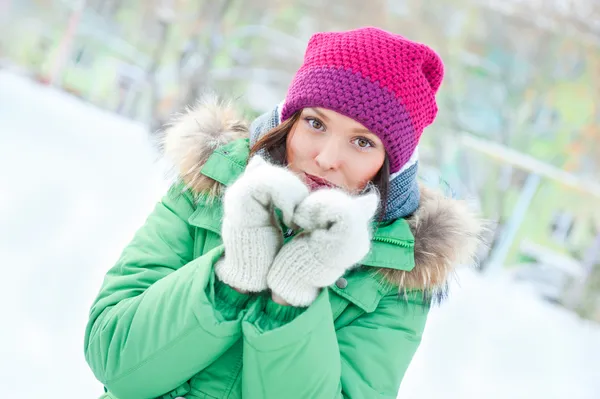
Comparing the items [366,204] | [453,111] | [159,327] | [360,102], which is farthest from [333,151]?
[453,111]

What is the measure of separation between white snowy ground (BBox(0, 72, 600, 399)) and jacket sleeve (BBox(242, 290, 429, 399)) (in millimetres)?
1209

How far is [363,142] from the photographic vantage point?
1103mm

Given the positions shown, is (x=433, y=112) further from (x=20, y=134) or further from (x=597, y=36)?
(x=597, y=36)

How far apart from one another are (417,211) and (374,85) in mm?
343

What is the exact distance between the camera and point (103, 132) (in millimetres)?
3613

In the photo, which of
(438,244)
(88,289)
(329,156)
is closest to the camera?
(329,156)

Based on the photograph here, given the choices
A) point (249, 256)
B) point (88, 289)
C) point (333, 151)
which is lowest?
point (88, 289)

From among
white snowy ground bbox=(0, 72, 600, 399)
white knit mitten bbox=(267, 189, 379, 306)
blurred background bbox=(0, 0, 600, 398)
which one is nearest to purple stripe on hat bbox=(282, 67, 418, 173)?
white knit mitten bbox=(267, 189, 379, 306)

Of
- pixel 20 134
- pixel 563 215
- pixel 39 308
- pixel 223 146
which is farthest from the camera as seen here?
pixel 563 215

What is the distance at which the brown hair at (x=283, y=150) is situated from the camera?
1.12 meters

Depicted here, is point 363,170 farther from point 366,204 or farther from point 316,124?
point 366,204

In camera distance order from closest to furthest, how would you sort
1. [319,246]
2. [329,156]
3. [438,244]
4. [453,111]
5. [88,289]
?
1. [319,246]
2. [329,156]
3. [438,244]
4. [88,289]
5. [453,111]

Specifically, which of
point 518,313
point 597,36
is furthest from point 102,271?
point 597,36

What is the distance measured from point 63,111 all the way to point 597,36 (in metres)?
3.96
